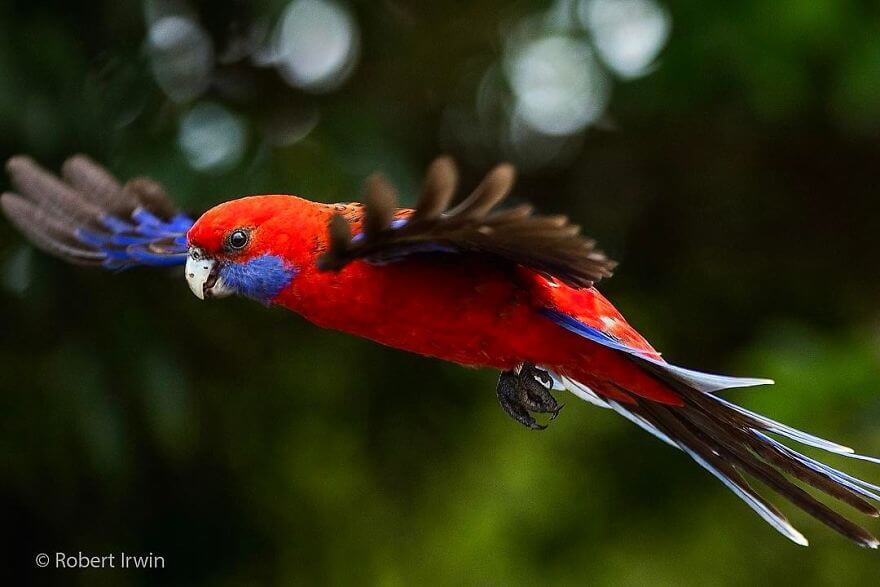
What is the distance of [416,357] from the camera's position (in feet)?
15.6

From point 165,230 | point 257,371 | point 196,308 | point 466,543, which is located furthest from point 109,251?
point 466,543

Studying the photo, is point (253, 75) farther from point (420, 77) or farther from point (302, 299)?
point (302, 299)

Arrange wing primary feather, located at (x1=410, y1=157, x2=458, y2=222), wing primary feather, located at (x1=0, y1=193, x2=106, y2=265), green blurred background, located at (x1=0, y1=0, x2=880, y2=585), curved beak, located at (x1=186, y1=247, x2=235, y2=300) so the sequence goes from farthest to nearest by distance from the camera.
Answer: green blurred background, located at (x1=0, y1=0, x2=880, y2=585) → wing primary feather, located at (x1=0, y1=193, x2=106, y2=265) → curved beak, located at (x1=186, y1=247, x2=235, y2=300) → wing primary feather, located at (x1=410, y1=157, x2=458, y2=222)

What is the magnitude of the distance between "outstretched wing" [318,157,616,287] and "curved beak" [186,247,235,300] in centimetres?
50

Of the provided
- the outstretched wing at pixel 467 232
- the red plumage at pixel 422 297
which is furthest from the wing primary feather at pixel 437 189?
the red plumage at pixel 422 297

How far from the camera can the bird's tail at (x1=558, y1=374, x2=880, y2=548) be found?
2.37m

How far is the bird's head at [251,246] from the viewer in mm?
2426

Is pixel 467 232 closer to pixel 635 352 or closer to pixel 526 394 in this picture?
pixel 635 352

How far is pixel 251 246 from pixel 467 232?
642mm

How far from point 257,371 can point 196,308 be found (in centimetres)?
44

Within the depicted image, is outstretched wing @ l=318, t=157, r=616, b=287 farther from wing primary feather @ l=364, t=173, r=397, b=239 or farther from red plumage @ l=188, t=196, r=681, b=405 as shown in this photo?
red plumage @ l=188, t=196, r=681, b=405

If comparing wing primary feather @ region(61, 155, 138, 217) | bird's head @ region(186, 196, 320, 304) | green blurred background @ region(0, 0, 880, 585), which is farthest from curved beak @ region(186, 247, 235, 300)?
green blurred background @ region(0, 0, 880, 585)

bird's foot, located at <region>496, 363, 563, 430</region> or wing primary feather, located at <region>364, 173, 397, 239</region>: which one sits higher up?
wing primary feather, located at <region>364, 173, 397, 239</region>

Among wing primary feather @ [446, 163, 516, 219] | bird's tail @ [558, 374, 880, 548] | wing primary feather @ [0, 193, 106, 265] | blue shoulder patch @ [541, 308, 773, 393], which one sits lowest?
bird's tail @ [558, 374, 880, 548]
